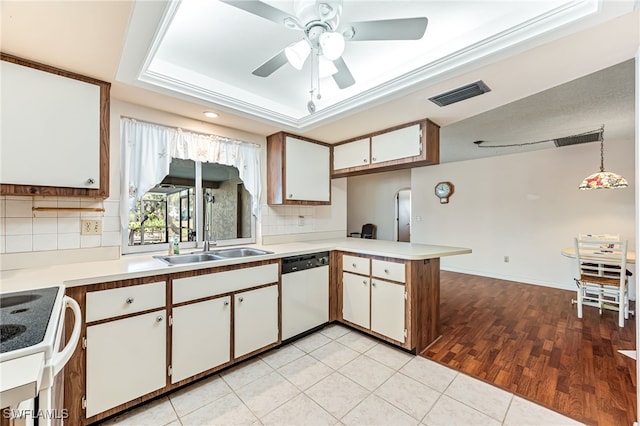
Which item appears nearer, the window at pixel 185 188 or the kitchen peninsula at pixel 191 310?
the kitchen peninsula at pixel 191 310

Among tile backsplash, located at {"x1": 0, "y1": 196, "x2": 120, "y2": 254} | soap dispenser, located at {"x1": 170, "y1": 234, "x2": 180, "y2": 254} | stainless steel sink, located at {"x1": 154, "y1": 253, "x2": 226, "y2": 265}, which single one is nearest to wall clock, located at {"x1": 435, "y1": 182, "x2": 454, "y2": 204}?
stainless steel sink, located at {"x1": 154, "y1": 253, "x2": 226, "y2": 265}

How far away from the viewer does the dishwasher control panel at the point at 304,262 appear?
246 cm

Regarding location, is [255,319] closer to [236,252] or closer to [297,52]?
[236,252]

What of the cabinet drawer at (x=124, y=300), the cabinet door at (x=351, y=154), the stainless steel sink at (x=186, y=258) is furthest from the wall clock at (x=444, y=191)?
the cabinet drawer at (x=124, y=300)

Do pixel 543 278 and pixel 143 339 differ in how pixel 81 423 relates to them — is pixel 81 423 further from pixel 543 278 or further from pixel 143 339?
pixel 543 278

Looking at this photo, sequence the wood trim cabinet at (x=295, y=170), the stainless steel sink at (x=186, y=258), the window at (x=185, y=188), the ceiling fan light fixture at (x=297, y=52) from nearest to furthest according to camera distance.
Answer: the ceiling fan light fixture at (x=297, y=52), the stainless steel sink at (x=186, y=258), the window at (x=185, y=188), the wood trim cabinet at (x=295, y=170)

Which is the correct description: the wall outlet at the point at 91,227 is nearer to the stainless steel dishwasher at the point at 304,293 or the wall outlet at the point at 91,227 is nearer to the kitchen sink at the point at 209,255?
the kitchen sink at the point at 209,255

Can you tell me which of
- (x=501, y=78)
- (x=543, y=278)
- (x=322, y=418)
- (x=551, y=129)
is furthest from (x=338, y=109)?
(x=543, y=278)

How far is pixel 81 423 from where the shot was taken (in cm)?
148

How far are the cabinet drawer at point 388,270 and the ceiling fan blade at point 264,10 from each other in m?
1.94

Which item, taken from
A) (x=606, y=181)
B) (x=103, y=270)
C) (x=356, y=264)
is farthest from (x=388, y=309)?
(x=606, y=181)

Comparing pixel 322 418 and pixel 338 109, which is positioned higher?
pixel 338 109

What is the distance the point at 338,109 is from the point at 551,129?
11.0 ft

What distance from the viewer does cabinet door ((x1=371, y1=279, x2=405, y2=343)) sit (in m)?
2.37
